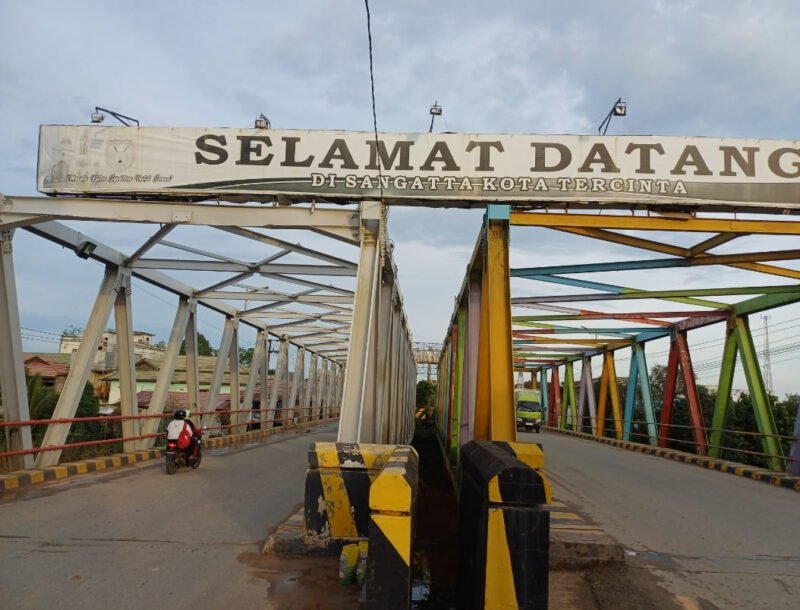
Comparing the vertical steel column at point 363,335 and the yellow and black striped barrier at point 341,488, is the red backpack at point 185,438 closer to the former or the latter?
the vertical steel column at point 363,335

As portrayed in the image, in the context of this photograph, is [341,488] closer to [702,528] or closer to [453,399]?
[702,528]

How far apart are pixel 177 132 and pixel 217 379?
915 cm

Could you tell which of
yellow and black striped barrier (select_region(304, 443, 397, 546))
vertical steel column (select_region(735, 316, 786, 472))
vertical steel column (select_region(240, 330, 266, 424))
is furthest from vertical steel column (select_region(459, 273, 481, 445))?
vertical steel column (select_region(240, 330, 266, 424))

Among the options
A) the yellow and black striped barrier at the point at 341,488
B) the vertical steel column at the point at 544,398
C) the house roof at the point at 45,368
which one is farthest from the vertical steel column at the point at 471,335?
the vertical steel column at the point at 544,398

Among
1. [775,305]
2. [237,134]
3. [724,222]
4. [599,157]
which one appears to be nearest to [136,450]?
[237,134]

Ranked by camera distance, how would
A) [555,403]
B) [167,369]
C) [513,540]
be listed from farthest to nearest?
1. [555,403]
2. [167,369]
3. [513,540]

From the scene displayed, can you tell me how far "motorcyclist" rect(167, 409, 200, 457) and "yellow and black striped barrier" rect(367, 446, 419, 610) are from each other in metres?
7.92

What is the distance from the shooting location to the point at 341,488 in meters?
4.91

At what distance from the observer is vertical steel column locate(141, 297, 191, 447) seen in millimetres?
Result: 12898

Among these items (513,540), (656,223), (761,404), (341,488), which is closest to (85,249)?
(341,488)

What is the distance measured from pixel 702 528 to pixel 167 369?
10.7 m

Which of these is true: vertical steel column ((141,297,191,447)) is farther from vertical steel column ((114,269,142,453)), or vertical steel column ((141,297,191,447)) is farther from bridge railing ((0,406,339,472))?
vertical steel column ((114,269,142,453))

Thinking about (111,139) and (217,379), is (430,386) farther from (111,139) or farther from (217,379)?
(111,139)

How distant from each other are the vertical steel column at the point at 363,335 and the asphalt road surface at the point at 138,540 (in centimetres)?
131
